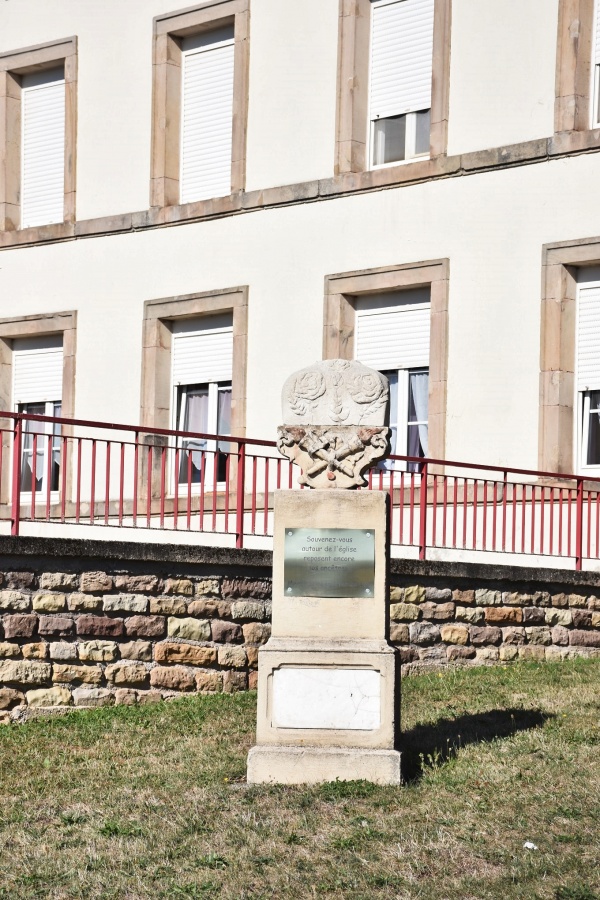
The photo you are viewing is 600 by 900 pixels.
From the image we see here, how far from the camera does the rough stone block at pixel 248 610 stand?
39.2 feet

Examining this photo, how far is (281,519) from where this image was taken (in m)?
8.76

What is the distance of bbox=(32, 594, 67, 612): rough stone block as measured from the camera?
11125 millimetres

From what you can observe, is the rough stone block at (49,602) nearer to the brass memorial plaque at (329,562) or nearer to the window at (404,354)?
the brass memorial plaque at (329,562)

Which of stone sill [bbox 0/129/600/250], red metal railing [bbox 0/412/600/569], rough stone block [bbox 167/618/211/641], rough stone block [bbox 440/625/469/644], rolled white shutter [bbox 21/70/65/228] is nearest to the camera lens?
rough stone block [bbox 167/618/211/641]

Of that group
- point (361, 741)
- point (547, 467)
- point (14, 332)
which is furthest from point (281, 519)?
point (14, 332)

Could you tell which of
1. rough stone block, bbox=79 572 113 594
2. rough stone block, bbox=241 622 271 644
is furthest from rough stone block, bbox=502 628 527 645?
rough stone block, bbox=79 572 113 594

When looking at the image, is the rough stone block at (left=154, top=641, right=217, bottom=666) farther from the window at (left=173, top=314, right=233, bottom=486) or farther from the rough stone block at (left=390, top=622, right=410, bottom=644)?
the window at (left=173, top=314, right=233, bottom=486)

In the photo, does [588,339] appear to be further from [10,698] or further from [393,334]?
[10,698]

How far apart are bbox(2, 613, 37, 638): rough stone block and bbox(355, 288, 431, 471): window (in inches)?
260

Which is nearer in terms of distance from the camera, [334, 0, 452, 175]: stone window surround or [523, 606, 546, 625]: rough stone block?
[523, 606, 546, 625]: rough stone block

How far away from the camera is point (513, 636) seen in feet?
43.5

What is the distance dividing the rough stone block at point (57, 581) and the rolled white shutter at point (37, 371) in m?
9.08

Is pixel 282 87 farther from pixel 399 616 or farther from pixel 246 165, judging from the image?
pixel 399 616

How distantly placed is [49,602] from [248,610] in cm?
170
